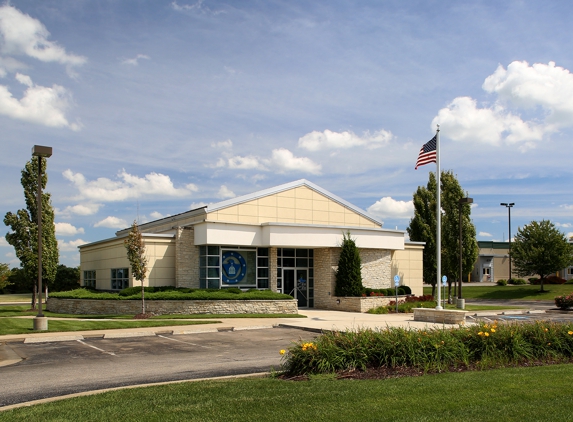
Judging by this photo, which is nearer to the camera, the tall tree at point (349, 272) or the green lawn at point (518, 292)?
the tall tree at point (349, 272)

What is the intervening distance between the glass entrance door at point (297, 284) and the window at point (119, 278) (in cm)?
884

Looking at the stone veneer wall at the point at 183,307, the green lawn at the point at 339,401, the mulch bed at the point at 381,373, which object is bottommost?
the stone veneer wall at the point at 183,307

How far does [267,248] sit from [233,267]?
2365 mm

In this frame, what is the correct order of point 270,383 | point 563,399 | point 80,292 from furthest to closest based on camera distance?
point 80,292 → point 270,383 → point 563,399

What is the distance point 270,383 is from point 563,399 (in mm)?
4247

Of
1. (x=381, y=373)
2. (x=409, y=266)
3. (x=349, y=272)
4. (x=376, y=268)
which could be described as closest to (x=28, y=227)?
(x=349, y=272)

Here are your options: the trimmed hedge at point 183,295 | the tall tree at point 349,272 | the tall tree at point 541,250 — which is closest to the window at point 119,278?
the trimmed hedge at point 183,295

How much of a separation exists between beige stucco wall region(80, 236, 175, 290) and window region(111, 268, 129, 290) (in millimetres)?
284

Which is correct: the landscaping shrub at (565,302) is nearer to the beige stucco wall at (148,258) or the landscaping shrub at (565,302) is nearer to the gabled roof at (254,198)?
the gabled roof at (254,198)

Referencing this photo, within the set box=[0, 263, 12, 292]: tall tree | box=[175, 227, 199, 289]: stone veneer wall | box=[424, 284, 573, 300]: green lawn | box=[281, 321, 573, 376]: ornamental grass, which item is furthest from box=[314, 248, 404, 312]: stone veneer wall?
box=[0, 263, 12, 292]: tall tree

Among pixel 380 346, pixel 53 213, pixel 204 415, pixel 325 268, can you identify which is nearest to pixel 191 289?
pixel 325 268

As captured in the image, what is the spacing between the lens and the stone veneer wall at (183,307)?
25234mm

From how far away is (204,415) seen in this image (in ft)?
22.1

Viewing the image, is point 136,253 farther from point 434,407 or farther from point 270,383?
point 434,407
